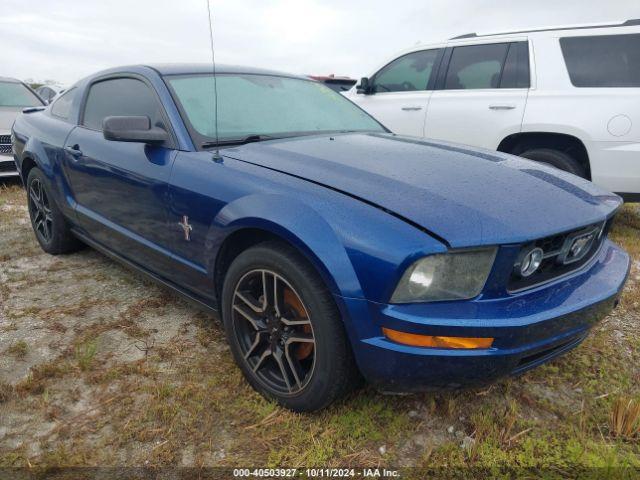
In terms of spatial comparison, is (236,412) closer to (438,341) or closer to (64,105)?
(438,341)

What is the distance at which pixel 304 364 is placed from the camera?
2045 mm

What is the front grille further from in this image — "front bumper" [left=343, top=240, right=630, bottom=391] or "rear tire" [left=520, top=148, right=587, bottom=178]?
"rear tire" [left=520, top=148, right=587, bottom=178]

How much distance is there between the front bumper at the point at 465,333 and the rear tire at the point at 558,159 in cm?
280

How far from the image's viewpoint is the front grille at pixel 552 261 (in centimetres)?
169

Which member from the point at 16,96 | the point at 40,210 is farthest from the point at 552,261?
the point at 16,96

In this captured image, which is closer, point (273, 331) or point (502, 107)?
point (273, 331)

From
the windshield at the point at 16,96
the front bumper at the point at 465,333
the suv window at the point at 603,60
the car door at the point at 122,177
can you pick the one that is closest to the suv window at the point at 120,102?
the car door at the point at 122,177

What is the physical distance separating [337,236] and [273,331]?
59 cm

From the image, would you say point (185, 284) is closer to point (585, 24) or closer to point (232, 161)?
point (232, 161)

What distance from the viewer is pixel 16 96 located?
24.2ft

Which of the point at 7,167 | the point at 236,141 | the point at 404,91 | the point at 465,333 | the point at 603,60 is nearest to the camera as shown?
the point at 465,333

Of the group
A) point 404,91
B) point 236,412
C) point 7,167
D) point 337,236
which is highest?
point 404,91

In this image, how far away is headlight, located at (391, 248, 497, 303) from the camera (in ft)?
5.19

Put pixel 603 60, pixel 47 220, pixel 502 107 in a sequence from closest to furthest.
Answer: pixel 47 220 → pixel 603 60 → pixel 502 107
